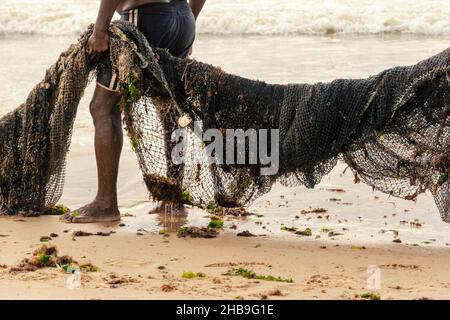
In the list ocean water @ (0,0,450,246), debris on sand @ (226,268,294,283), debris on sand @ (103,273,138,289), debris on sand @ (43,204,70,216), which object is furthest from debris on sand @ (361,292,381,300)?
debris on sand @ (43,204,70,216)

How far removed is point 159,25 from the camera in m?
6.00

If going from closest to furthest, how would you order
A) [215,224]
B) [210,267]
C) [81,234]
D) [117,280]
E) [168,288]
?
[168,288]
[117,280]
[210,267]
[81,234]
[215,224]

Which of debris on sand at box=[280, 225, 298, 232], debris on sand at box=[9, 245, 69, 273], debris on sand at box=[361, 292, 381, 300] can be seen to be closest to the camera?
debris on sand at box=[361, 292, 381, 300]

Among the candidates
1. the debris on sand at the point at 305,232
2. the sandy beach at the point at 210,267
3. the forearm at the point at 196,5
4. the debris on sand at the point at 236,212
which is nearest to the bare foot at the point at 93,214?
the sandy beach at the point at 210,267

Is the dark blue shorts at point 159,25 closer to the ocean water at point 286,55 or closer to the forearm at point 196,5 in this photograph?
the forearm at point 196,5

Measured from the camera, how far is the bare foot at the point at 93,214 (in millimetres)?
5961

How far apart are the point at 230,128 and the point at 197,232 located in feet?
2.37

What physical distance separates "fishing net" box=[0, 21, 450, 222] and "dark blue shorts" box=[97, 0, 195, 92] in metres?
0.11

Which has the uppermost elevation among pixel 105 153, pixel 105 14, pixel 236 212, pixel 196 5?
pixel 196 5

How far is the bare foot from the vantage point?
19.6 feet

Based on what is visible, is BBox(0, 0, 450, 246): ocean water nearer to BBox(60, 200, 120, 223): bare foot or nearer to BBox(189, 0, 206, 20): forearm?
BBox(60, 200, 120, 223): bare foot

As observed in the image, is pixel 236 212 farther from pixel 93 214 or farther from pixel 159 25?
pixel 159 25

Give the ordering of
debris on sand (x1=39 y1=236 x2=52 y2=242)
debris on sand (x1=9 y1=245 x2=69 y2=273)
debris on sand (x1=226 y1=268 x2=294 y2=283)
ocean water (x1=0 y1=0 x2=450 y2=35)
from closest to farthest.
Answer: debris on sand (x1=226 y1=268 x2=294 y2=283) < debris on sand (x1=9 y1=245 x2=69 y2=273) < debris on sand (x1=39 y1=236 x2=52 y2=242) < ocean water (x1=0 y1=0 x2=450 y2=35)

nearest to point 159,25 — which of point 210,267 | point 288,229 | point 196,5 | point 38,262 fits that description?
point 196,5
